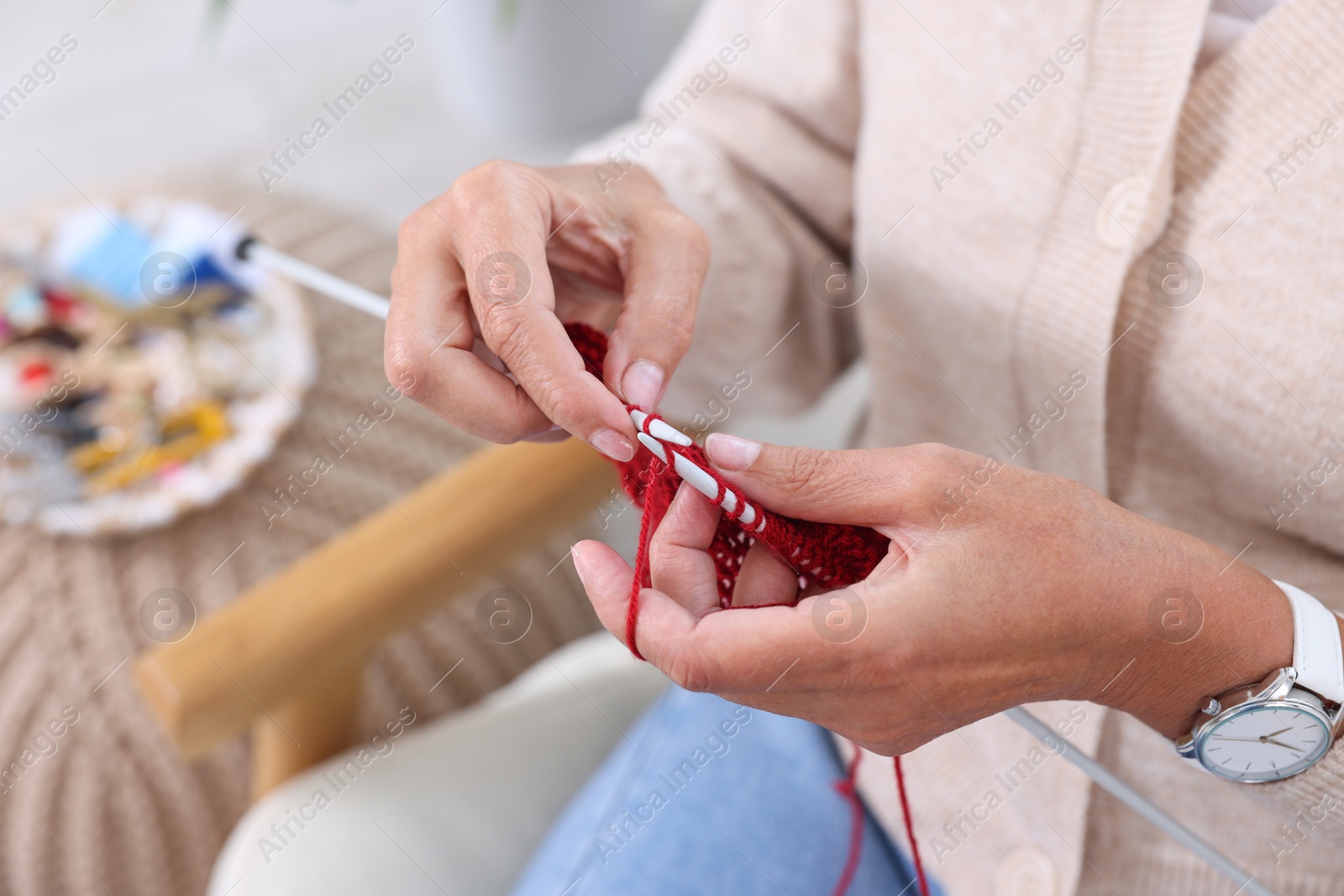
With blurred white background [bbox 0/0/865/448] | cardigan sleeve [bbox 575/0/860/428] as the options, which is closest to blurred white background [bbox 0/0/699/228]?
blurred white background [bbox 0/0/865/448]

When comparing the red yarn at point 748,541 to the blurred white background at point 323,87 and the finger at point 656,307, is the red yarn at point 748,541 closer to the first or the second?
the finger at point 656,307

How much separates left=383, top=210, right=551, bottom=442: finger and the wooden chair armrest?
0.64ft

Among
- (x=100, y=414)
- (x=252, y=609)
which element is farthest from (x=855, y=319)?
(x=100, y=414)

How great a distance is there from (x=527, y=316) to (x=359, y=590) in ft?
0.96

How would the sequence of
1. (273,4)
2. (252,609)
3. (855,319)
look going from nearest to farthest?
1. (252,609)
2. (855,319)
3. (273,4)

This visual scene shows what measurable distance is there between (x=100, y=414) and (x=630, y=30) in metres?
1.15

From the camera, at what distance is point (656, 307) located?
0.53 meters

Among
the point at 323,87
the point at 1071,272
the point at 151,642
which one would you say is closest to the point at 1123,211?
the point at 1071,272

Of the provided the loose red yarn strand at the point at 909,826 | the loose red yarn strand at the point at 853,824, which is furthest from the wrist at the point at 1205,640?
the loose red yarn strand at the point at 853,824

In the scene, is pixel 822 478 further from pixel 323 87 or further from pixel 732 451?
pixel 323 87

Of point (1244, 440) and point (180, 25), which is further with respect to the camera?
point (180, 25)

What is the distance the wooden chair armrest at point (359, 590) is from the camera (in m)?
0.63

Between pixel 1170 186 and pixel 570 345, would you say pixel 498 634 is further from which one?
pixel 1170 186

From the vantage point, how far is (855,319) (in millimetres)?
797
